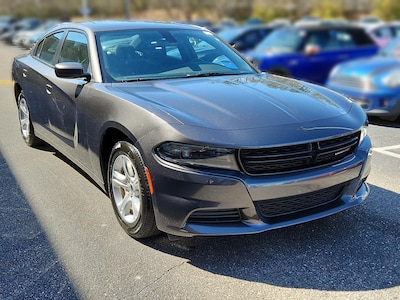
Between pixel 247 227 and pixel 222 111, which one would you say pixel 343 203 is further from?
pixel 222 111

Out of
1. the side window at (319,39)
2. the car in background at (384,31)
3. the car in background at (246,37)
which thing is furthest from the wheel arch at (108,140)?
the car in background at (384,31)

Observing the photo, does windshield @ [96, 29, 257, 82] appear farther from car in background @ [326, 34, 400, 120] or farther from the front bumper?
car in background @ [326, 34, 400, 120]

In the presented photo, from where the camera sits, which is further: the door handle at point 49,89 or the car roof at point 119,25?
the door handle at point 49,89

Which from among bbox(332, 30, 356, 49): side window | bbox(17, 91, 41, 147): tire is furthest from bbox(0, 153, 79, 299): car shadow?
bbox(332, 30, 356, 49): side window

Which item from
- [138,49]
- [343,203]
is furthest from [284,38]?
[343,203]

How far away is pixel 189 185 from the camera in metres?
2.79

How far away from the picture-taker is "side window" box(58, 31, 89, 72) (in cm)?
409

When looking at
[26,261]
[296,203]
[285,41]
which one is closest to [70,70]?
[26,261]

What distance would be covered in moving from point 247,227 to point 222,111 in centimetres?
80

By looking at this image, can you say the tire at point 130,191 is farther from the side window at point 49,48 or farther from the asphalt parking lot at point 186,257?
the side window at point 49,48

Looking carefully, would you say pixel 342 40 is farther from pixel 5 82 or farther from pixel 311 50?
pixel 5 82

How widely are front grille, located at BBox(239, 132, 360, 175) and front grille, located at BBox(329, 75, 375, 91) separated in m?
4.53

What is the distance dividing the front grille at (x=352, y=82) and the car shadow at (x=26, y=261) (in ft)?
18.0

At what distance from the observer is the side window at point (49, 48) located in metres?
4.84
